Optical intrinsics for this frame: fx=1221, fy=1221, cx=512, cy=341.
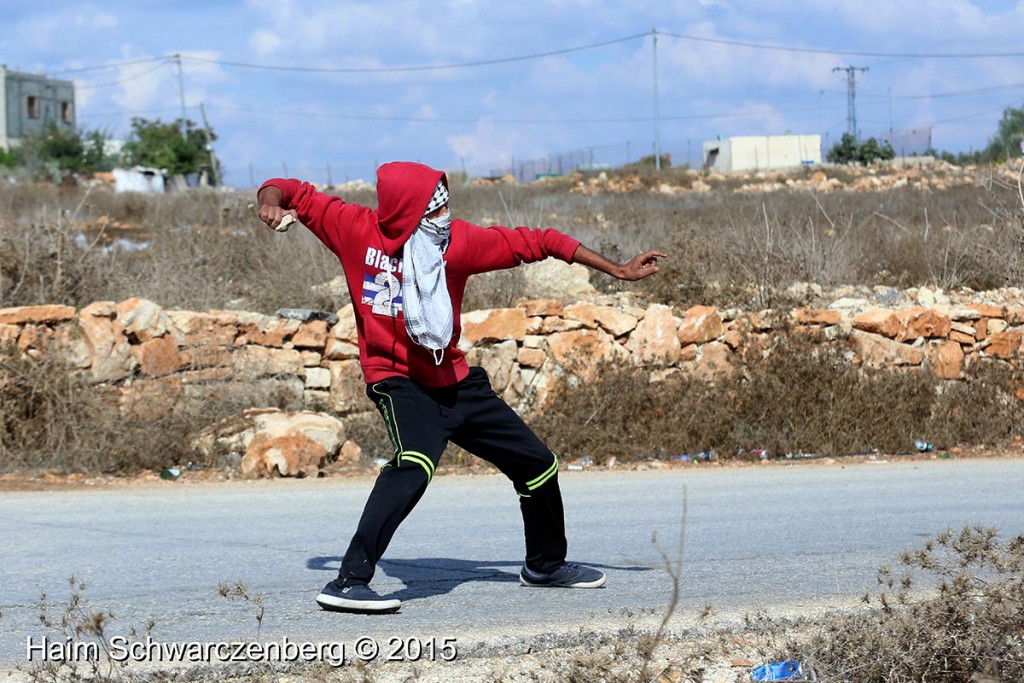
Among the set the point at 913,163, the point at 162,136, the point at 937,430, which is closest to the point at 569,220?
the point at 937,430

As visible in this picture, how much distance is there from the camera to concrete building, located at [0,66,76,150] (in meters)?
89.1

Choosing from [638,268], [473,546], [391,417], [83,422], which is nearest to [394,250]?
[391,417]

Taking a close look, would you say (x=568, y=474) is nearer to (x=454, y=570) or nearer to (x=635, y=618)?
(x=454, y=570)

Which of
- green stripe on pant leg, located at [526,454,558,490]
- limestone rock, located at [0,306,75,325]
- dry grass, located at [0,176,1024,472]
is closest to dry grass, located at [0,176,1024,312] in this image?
dry grass, located at [0,176,1024,472]

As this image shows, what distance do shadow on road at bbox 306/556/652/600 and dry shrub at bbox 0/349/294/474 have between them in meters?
4.39

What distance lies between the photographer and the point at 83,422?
11.0 metres

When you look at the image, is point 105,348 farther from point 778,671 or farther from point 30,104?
point 30,104

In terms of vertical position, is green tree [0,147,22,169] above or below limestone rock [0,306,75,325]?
above

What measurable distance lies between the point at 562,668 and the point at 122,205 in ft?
97.3

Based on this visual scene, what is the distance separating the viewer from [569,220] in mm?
21672

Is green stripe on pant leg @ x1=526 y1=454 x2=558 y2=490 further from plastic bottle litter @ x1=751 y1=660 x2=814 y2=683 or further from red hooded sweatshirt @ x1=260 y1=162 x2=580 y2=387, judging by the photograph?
plastic bottle litter @ x1=751 y1=660 x2=814 y2=683

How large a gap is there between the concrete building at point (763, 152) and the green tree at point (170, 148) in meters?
31.2

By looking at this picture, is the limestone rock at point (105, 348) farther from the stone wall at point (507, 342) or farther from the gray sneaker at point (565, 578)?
the gray sneaker at point (565, 578)

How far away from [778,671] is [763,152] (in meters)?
77.6
